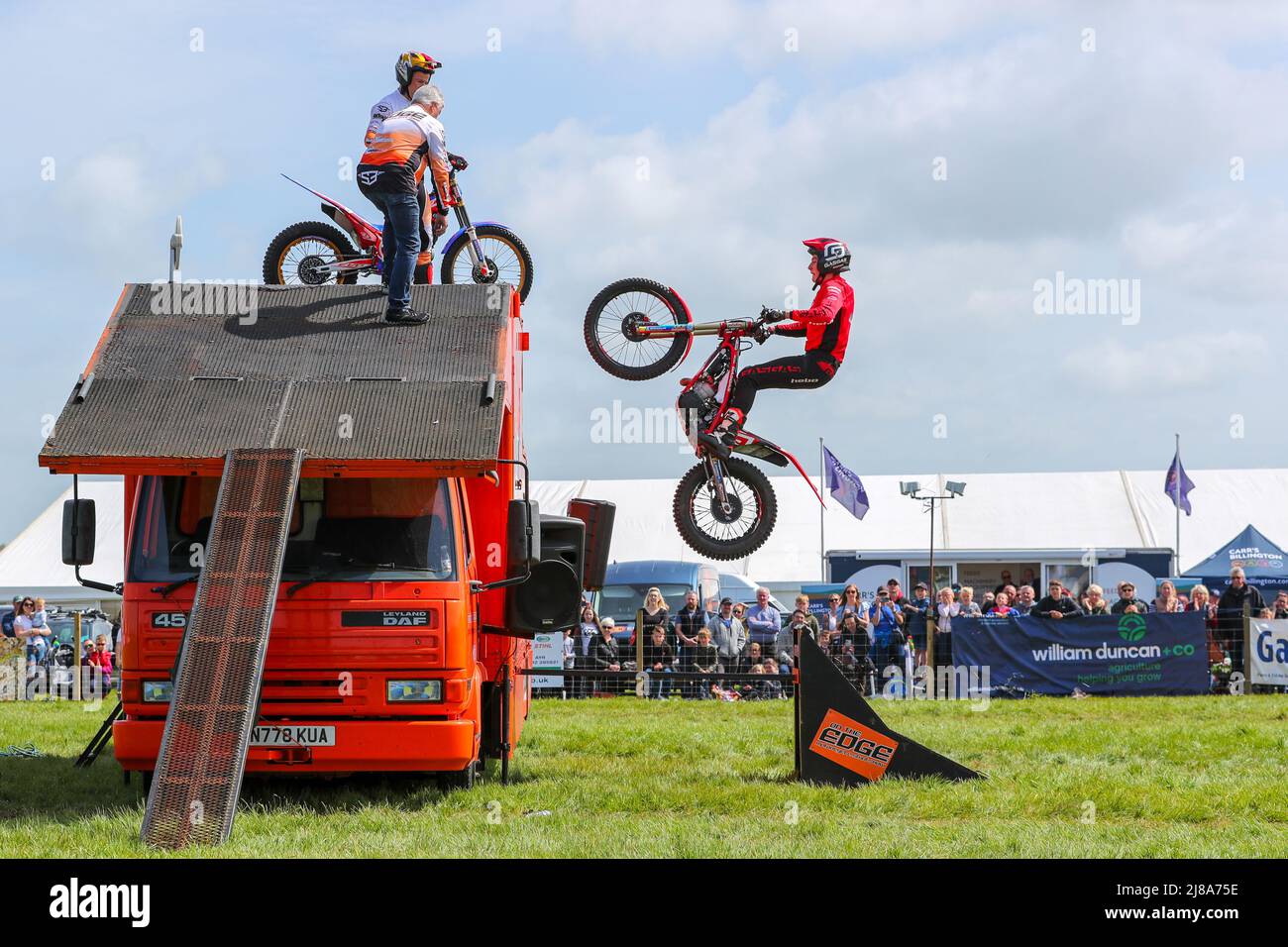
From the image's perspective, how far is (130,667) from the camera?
8781 mm

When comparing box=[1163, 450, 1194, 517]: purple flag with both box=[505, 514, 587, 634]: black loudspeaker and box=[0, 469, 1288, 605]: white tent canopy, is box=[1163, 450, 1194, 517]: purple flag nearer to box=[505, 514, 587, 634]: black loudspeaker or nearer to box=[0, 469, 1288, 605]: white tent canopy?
box=[0, 469, 1288, 605]: white tent canopy

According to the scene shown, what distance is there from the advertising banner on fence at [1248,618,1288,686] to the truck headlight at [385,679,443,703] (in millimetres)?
13637

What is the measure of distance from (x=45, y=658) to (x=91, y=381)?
13.1 metres

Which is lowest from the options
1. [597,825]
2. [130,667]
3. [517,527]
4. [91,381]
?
[597,825]

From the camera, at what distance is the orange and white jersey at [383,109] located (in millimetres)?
9836

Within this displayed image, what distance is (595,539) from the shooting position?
436 inches

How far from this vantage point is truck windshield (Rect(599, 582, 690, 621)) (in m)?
23.1

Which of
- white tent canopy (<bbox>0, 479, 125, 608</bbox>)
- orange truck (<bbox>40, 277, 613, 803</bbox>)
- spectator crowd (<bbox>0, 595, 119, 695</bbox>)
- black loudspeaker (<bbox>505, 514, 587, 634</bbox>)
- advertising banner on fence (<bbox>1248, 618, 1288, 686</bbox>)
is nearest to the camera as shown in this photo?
orange truck (<bbox>40, 277, 613, 803</bbox>)

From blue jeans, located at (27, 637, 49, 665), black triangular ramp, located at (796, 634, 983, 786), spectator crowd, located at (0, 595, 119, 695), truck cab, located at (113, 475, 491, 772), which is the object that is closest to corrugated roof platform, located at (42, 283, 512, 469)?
truck cab, located at (113, 475, 491, 772)

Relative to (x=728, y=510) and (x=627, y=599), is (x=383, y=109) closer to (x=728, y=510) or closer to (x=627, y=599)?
(x=728, y=510)

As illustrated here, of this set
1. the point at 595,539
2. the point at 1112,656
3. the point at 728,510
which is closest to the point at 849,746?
the point at 728,510

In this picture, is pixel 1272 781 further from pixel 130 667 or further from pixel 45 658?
pixel 45 658

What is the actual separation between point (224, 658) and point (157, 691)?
43.9 inches
